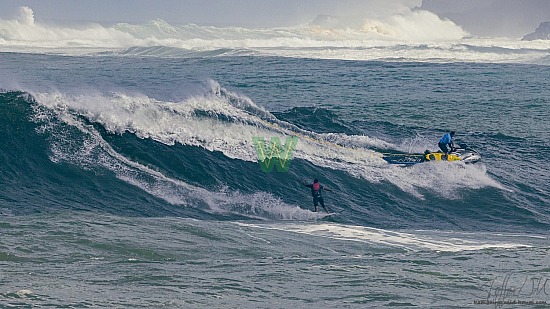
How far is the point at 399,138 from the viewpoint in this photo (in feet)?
97.0

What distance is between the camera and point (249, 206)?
1962 cm

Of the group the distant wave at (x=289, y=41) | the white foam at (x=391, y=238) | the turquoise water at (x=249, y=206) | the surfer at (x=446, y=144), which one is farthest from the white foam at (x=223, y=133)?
the distant wave at (x=289, y=41)

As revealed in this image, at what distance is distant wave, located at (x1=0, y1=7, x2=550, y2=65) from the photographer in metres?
76.2

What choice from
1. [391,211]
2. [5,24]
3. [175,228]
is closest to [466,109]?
[391,211]

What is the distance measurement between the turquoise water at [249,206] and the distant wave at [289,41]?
40003 mm

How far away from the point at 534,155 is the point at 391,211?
879 centimetres

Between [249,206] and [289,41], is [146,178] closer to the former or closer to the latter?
[249,206]

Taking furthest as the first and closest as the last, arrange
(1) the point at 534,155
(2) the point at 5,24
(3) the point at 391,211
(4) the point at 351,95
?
(2) the point at 5,24, (4) the point at 351,95, (1) the point at 534,155, (3) the point at 391,211

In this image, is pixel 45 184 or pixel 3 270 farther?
pixel 45 184

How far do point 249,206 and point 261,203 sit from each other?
50 cm

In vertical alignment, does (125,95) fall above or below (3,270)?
above

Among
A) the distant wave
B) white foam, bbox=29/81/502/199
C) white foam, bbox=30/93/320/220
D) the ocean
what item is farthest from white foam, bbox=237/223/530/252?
the distant wave

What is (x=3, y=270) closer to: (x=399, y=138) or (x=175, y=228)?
(x=175, y=228)

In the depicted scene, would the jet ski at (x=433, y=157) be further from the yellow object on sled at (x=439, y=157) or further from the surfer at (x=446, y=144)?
the surfer at (x=446, y=144)
